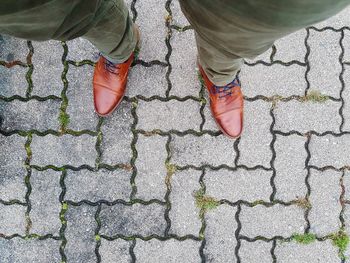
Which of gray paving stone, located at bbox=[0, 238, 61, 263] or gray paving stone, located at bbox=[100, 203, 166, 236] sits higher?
gray paving stone, located at bbox=[100, 203, 166, 236]

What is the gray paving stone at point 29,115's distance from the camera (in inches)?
89.7

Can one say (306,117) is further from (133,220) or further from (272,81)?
(133,220)

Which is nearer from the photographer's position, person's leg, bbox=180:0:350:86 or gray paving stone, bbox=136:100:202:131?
person's leg, bbox=180:0:350:86

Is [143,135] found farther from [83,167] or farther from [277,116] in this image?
[277,116]

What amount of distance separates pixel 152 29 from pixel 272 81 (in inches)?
24.4

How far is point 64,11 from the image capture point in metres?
1.30

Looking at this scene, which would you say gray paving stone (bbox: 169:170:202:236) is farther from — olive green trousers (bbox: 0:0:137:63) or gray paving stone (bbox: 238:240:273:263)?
olive green trousers (bbox: 0:0:137:63)

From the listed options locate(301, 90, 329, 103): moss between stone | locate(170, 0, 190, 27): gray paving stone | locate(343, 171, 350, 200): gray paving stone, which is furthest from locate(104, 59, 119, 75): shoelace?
locate(343, 171, 350, 200): gray paving stone

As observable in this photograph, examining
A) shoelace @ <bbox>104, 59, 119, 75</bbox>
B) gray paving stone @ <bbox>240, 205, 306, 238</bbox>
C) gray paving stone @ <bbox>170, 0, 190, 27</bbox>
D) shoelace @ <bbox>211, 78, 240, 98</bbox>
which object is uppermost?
gray paving stone @ <bbox>170, 0, 190, 27</bbox>

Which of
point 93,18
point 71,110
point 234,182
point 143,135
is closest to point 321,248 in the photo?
point 234,182

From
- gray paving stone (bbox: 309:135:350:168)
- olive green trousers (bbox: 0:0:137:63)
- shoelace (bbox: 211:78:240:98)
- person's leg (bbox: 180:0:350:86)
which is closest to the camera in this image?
person's leg (bbox: 180:0:350:86)

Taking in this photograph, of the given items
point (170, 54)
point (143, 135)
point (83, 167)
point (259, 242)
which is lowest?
point (259, 242)

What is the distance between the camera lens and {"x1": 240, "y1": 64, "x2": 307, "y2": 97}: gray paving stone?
7.58 ft

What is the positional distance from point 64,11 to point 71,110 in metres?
1.03
